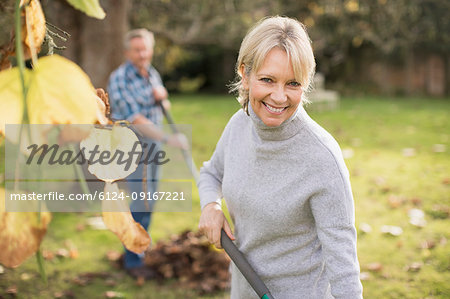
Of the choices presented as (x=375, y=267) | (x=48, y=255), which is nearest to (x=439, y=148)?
(x=375, y=267)

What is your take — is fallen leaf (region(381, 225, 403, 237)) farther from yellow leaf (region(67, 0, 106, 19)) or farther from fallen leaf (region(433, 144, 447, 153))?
yellow leaf (region(67, 0, 106, 19))

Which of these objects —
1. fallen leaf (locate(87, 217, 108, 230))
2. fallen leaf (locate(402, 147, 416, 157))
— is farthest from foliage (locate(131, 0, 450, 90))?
fallen leaf (locate(87, 217, 108, 230))

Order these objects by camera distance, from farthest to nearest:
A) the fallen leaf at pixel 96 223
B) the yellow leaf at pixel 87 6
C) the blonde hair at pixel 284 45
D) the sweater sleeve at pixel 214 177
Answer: the fallen leaf at pixel 96 223 < the sweater sleeve at pixel 214 177 < the blonde hair at pixel 284 45 < the yellow leaf at pixel 87 6

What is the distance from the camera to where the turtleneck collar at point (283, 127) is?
146 centimetres

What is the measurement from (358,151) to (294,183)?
631 cm

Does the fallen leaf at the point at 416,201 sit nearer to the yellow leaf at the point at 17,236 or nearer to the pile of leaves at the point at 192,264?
the pile of leaves at the point at 192,264

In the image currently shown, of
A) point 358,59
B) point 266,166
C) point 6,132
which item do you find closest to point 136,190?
point 266,166

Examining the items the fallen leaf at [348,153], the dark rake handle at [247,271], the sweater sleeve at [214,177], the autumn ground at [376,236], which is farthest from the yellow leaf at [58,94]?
the fallen leaf at [348,153]

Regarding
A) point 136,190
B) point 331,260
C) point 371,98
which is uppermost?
point 331,260

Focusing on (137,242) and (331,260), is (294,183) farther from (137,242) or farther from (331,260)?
(137,242)

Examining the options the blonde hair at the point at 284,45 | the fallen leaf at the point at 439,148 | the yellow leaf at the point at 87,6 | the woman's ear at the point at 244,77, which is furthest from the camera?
the fallen leaf at the point at 439,148

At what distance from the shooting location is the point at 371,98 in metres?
16.1

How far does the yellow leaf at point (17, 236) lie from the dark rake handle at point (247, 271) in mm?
1030

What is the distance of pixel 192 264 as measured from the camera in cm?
364
